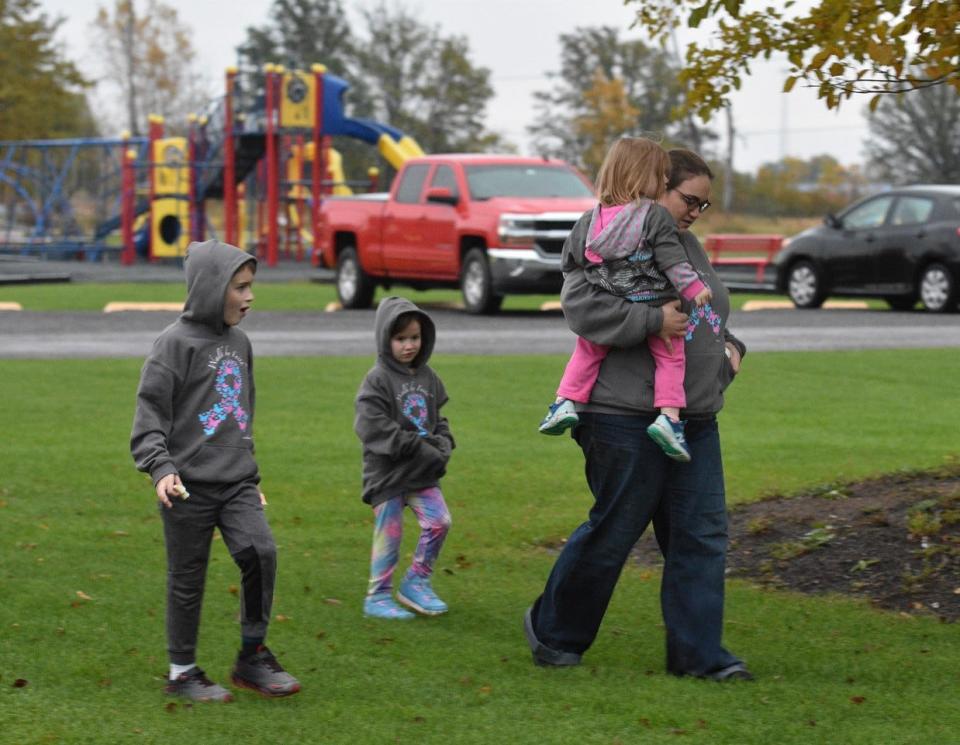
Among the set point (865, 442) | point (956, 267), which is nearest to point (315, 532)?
point (865, 442)

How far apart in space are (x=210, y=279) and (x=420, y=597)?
1.84 metres

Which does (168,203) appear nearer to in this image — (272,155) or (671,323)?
(272,155)

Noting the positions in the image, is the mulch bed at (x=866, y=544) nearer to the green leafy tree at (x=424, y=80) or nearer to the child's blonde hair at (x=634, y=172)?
the child's blonde hair at (x=634, y=172)

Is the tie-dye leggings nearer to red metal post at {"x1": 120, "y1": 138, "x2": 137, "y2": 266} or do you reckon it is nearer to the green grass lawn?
the green grass lawn

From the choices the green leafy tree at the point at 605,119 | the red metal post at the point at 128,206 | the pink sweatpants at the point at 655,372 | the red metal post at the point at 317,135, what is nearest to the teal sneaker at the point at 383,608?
the pink sweatpants at the point at 655,372

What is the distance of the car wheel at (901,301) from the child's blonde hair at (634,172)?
58.5 feet

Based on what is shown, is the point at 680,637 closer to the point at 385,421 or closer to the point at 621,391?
the point at 621,391

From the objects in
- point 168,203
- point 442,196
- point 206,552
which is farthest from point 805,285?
point 168,203

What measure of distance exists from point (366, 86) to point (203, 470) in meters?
75.7

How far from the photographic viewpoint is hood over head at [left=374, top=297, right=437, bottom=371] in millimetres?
6223

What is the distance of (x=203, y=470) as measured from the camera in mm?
5047

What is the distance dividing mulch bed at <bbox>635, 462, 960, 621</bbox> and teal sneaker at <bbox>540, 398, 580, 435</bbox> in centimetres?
181

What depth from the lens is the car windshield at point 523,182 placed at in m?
22.0

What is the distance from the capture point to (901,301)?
22844 millimetres
